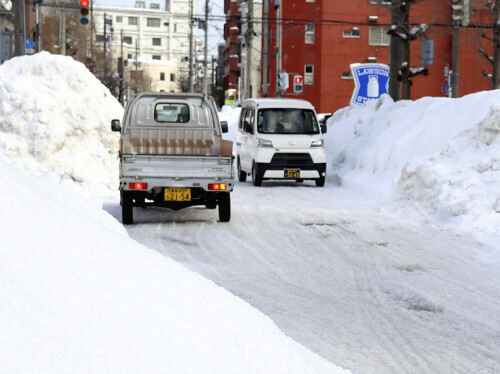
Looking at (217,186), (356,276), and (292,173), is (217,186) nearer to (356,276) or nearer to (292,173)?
(356,276)

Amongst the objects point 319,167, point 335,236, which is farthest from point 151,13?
point 335,236

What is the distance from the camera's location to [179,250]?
33.5ft

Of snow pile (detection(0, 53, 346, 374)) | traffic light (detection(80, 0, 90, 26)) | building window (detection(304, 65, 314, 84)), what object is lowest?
snow pile (detection(0, 53, 346, 374))

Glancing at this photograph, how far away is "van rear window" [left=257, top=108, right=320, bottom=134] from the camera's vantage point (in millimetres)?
20891

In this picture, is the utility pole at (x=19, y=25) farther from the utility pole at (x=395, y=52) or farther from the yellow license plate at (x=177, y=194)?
the yellow license plate at (x=177, y=194)

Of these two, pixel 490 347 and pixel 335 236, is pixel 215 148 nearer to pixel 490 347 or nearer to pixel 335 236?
pixel 335 236

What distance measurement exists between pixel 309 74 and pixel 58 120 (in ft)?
160

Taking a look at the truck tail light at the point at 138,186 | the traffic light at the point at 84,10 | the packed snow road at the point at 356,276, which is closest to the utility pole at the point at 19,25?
the traffic light at the point at 84,10

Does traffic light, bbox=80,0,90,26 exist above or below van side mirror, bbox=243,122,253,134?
above

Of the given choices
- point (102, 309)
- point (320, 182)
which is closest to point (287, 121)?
point (320, 182)

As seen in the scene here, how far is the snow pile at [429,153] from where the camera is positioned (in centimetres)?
1279

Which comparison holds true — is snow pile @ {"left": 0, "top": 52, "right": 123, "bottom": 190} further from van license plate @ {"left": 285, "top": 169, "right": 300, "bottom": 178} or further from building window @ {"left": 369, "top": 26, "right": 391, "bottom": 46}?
building window @ {"left": 369, "top": 26, "right": 391, "bottom": 46}

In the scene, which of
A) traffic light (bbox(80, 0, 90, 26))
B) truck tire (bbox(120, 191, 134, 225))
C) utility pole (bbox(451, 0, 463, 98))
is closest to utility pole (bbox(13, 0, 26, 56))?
traffic light (bbox(80, 0, 90, 26))

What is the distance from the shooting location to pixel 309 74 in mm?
64875
